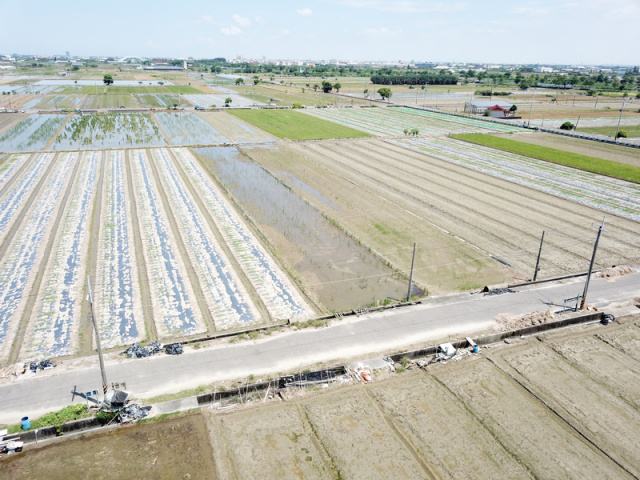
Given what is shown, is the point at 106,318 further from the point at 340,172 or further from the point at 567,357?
the point at 340,172

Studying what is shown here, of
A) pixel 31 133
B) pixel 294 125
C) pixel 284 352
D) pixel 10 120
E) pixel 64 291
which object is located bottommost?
pixel 64 291

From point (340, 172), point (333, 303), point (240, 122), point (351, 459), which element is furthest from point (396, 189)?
point (240, 122)

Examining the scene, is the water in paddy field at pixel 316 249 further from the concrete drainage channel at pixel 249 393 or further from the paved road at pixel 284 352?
the concrete drainage channel at pixel 249 393

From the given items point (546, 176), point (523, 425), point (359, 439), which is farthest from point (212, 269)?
point (546, 176)

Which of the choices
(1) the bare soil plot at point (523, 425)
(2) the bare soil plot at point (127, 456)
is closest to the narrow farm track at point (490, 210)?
(1) the bare soil plot at point (523, 425)

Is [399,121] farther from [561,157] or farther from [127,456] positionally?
[127,456]

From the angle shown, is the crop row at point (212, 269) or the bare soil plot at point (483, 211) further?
the bare soil plot at point (483, 211)

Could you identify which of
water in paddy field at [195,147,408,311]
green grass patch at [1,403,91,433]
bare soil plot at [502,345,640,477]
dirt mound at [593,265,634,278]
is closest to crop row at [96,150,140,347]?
green grass patch at [1,403,91,433]

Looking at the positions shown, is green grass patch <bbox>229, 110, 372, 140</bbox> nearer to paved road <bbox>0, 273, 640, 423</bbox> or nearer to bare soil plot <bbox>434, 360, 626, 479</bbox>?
paved road <bbox>0, 273, 640, 423</bbox>
